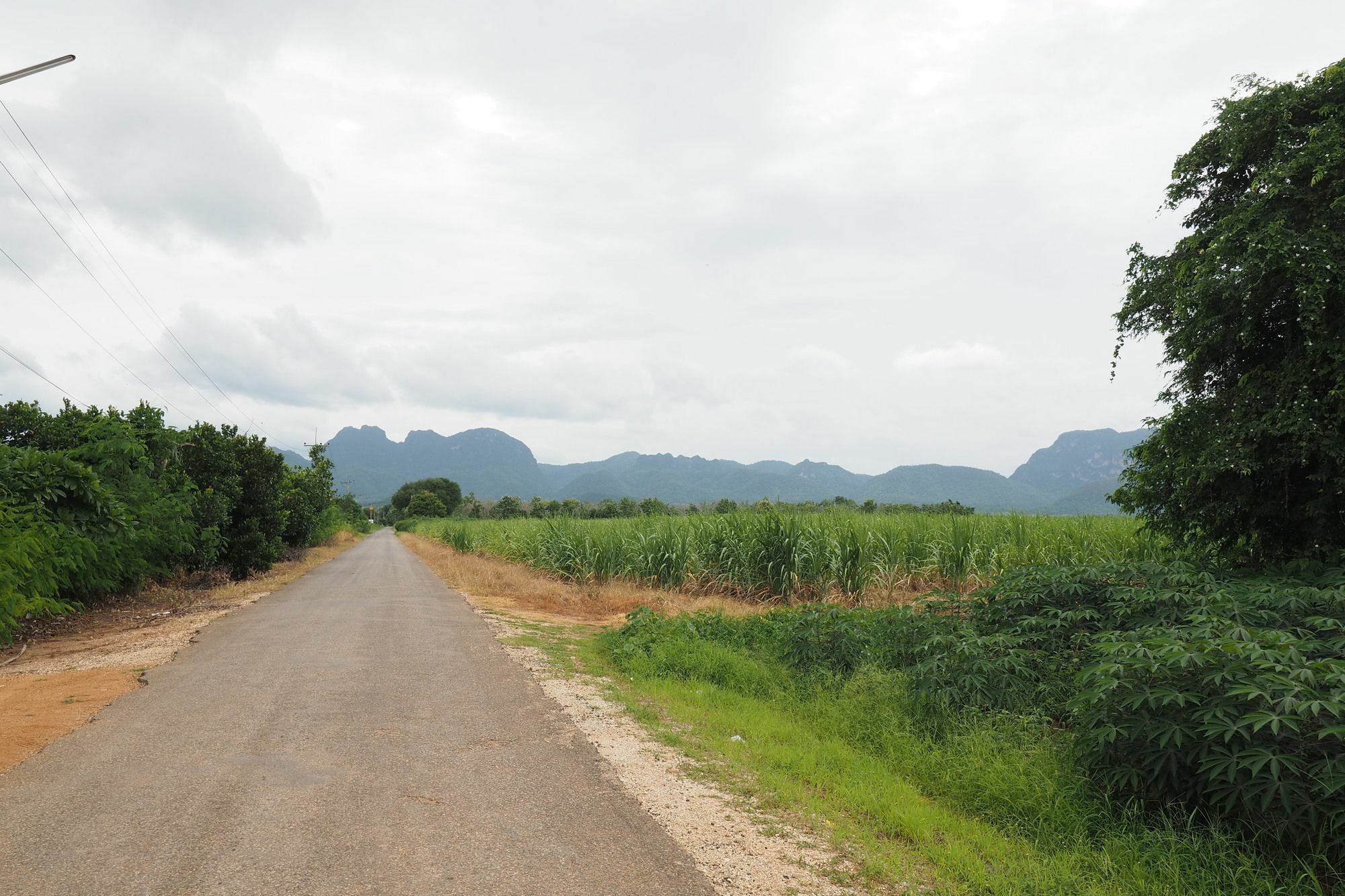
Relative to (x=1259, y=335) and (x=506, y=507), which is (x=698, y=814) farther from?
(x=506, y=507)

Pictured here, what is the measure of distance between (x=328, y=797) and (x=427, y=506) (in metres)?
101

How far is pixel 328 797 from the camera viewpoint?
14.2 ft

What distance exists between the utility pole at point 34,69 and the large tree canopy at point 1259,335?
13.4 m

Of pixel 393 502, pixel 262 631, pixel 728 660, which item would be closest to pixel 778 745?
pixel 728 660

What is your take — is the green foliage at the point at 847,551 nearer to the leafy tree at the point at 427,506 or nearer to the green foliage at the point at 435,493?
the leafy tree at the point at 427,506

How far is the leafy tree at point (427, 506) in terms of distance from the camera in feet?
323

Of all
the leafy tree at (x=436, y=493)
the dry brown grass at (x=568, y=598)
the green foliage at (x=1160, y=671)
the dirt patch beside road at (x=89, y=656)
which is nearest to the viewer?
the green foliage at (x=1160, y=671)

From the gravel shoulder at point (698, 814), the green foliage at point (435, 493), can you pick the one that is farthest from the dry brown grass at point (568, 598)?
the green foliage at point (435, 493)

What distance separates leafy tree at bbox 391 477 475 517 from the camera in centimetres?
11119

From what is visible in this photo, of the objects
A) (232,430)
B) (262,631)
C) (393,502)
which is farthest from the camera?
(393,502)

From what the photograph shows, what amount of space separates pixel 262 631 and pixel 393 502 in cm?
13177

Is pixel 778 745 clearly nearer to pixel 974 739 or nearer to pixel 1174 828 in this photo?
pixel 974 739

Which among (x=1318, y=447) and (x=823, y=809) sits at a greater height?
(x=1318, y=447)

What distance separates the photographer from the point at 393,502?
133 m
